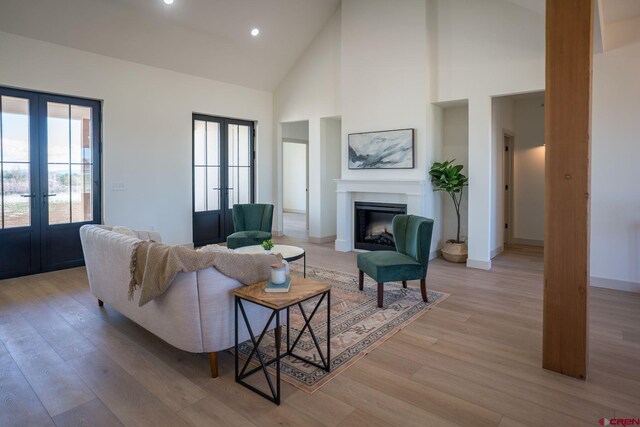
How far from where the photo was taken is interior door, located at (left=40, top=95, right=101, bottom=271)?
5.14 m

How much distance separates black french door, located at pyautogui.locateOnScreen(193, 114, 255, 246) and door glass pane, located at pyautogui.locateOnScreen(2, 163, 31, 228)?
252 centimetres

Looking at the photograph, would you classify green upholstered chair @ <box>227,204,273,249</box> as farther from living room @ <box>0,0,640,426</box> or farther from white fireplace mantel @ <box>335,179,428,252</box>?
white fireplace mantel @ <box>335,179,428,252</box>

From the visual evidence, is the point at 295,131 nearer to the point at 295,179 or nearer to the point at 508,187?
the point at 295,179

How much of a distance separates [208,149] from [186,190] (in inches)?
36.5

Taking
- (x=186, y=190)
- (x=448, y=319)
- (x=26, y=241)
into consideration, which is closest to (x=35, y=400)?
(x=448, y=319)

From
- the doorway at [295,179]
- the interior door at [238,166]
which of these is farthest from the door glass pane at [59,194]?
the doorway at [295,179]

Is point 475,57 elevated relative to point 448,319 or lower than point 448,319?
elevated

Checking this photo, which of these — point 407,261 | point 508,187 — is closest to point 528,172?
point 508,187

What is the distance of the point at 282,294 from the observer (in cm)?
231

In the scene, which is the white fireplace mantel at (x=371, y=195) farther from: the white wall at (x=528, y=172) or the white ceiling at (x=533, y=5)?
the white wall at (x=528, y=172)

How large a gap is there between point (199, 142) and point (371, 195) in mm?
3303

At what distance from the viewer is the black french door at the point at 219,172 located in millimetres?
7020

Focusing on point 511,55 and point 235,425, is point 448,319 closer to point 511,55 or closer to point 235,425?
point 235,425

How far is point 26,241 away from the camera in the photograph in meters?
5.00
